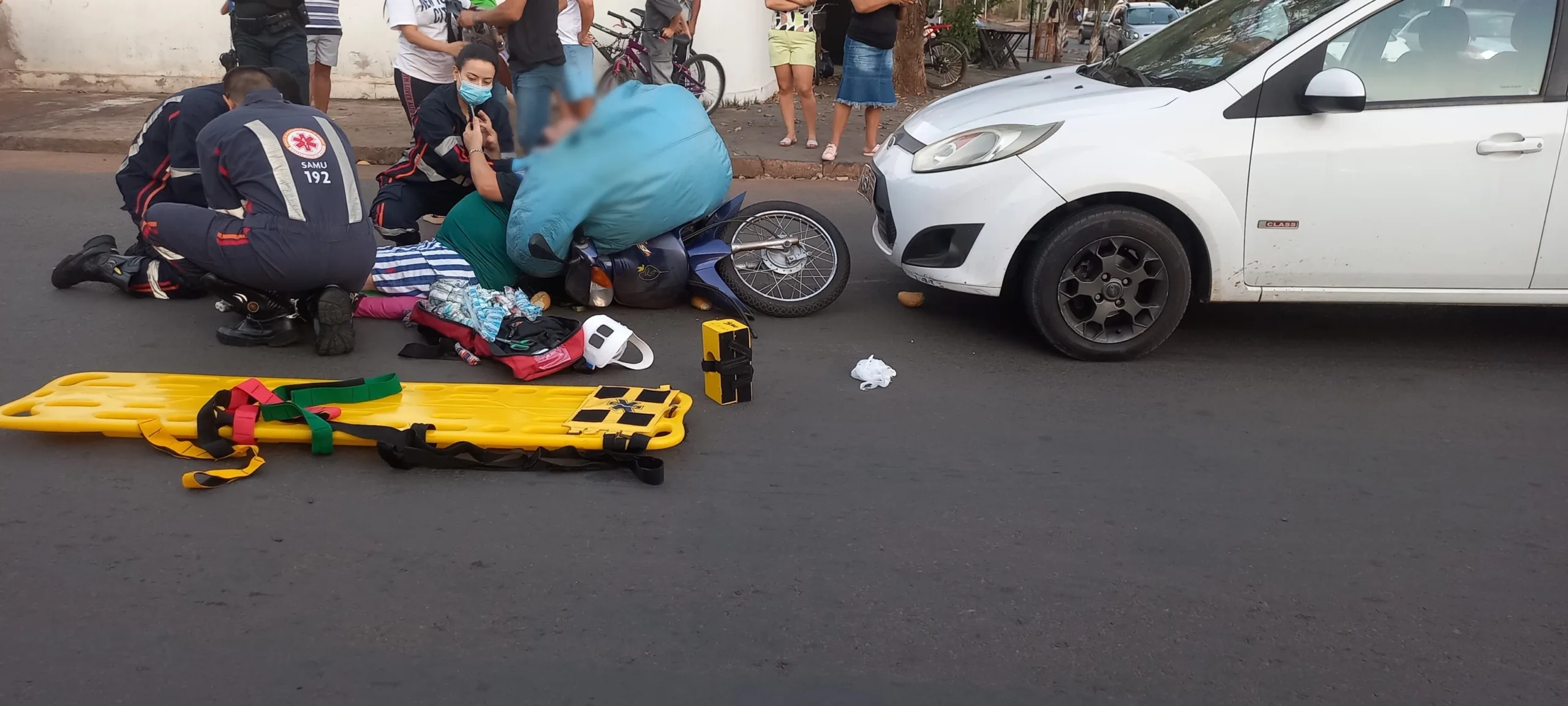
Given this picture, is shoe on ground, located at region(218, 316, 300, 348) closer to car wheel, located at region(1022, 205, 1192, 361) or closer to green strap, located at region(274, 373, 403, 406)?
green strap, located at region(274, 373, 403, 406)

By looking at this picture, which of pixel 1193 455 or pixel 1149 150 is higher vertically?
pixel 1149 150

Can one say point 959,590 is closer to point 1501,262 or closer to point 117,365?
point 1501,262

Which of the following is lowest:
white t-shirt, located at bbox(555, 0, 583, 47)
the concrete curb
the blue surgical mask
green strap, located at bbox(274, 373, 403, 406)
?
green strap, located at bbox(274, 373, 403, 406)

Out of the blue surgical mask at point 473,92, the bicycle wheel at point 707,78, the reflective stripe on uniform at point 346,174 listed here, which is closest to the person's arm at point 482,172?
the blue surgical mask at point 473,92

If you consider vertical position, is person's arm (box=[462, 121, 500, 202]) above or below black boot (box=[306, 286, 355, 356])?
above

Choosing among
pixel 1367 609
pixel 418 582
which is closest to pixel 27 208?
pixel 418 582

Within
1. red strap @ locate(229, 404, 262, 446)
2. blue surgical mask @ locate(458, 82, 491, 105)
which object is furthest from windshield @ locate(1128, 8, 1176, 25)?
red strap @ locate(229, 404, 262, 446)

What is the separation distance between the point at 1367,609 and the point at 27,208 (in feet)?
25.5

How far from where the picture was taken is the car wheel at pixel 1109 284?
15.9 ft

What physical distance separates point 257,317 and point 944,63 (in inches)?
528

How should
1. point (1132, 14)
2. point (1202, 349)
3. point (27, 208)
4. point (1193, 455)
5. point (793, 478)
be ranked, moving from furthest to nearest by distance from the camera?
point (1132, 14)
point (27, 208)
point (1202, 349)
point (1193, 455)
point (793, 478)

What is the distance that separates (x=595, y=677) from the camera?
2.78 m

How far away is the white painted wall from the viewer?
11648 mm

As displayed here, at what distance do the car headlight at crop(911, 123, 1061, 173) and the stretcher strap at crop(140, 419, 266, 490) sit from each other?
293cm
